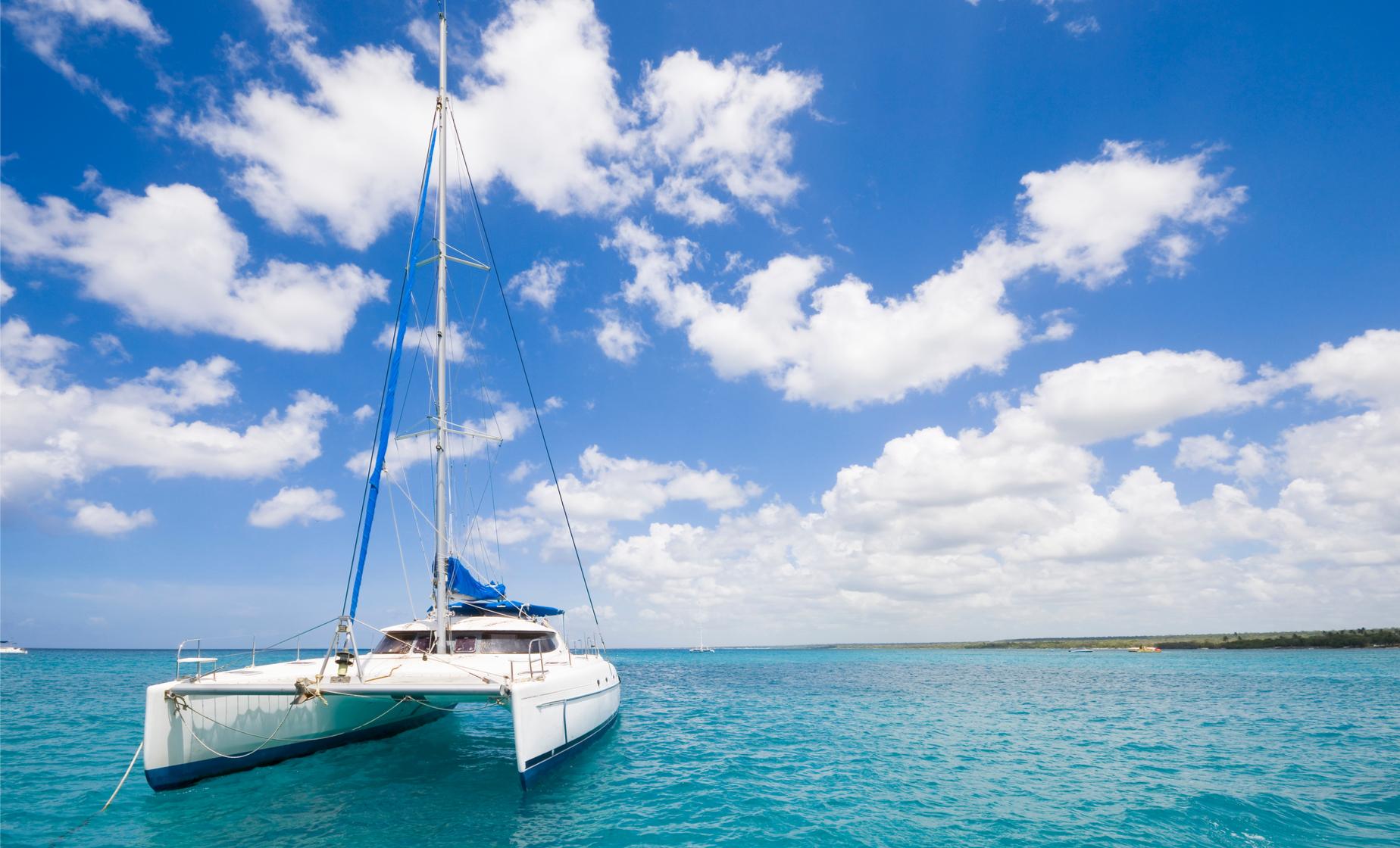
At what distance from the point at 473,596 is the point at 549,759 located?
6.26 meters

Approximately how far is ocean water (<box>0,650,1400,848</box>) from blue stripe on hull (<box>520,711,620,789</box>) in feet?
1.19

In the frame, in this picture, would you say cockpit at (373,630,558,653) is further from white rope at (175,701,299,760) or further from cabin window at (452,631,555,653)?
white rope at (175,701,299,760)

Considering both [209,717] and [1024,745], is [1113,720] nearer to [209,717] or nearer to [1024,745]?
[1024,745]

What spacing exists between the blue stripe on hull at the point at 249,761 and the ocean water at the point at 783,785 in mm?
197

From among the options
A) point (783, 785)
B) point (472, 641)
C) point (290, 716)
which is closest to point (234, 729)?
point (290, 716)

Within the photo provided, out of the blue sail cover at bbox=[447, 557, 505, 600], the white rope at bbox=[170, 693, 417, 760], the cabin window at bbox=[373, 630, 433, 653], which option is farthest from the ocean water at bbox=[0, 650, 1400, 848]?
the blue sail cover at bbox=[447, 557, 505, 600]

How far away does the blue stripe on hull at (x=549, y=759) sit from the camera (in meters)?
10.4

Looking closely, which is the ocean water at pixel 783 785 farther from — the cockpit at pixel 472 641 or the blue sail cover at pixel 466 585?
the blue sail cover at pixel 466 585

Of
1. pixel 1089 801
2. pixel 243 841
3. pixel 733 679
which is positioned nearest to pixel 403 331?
pixel 243 841

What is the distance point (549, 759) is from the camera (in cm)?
1143

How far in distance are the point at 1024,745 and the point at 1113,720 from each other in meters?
7.44

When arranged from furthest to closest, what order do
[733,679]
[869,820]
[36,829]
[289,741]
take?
[733,679], [289,741], [869,820], [36,829]

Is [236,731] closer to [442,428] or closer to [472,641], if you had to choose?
[472,641]

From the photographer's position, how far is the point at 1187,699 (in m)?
28.1
